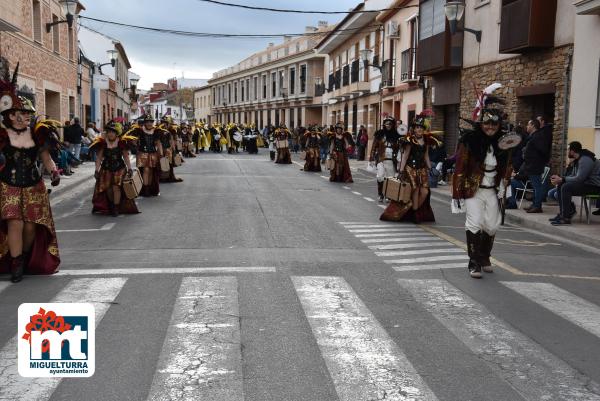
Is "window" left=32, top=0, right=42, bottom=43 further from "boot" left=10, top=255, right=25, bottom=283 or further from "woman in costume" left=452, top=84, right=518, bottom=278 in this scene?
"woman in costume" left=452, top=84, right=518, bottom=278

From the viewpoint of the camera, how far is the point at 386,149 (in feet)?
47.7

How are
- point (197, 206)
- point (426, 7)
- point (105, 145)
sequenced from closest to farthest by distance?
1. point (105, 145)
2. point (197, 206)
3. point (426, 7)

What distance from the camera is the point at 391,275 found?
7.48 meters

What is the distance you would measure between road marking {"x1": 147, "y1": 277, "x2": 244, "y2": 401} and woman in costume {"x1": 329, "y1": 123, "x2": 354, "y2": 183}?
1387 cm

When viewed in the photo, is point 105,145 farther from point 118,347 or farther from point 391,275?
point 118,347

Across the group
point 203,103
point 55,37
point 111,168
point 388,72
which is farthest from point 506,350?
point 203,103

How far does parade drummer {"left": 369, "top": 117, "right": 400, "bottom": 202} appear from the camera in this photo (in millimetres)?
14141

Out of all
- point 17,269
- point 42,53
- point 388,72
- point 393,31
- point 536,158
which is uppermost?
point 393,31

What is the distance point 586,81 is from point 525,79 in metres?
3.36

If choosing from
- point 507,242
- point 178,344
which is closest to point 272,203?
point 507,242

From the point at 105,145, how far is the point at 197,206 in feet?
8.05

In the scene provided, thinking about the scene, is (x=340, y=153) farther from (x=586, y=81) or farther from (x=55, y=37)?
(x=55, y=37)

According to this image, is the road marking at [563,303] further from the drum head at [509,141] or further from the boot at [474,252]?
the drum head at [509,141]

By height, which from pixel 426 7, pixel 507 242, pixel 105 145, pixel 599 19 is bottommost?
pixel 507 242
